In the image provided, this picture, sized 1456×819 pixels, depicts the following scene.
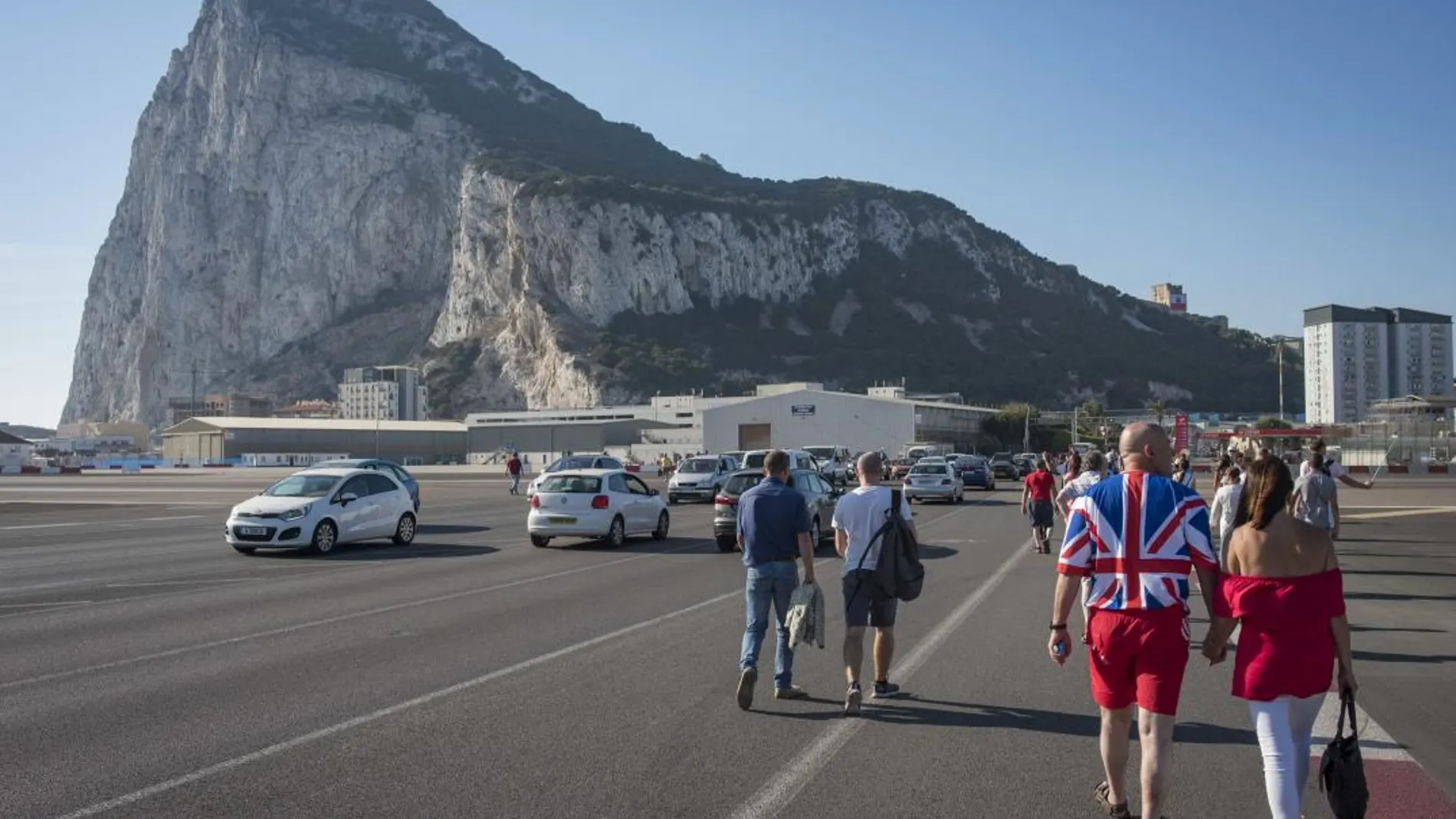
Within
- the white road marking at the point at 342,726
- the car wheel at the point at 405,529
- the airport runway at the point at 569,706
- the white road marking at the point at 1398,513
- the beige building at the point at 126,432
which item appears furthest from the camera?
the beige building at the point at 126,432

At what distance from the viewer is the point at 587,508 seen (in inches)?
848

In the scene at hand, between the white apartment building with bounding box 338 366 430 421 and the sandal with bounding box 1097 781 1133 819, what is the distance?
164 metres

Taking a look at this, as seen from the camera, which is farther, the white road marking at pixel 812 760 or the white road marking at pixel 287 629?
the white road marking at pixel 287 629

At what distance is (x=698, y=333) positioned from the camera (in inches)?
7160

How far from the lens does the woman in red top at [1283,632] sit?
4.99 m

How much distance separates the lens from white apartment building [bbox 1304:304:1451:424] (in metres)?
189

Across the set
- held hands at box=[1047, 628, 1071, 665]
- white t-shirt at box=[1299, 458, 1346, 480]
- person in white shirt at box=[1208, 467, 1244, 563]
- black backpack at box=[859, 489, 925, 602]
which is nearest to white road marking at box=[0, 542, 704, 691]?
black backpack at box=[859, 489, 925, 602]

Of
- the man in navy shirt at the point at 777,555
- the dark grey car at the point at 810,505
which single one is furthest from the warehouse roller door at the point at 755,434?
the man in navy shirt at the point at 777,555

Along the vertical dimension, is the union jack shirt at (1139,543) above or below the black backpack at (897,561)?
above

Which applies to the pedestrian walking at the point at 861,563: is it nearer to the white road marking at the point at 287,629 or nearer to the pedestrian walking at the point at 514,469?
the white road marking at the point at 287,629

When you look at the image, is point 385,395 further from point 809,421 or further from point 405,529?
point 405,529

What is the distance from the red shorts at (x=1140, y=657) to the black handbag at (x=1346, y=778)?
632 mm

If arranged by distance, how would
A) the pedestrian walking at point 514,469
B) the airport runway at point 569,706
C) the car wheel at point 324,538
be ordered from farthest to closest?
the pedestrian walking at point 514,469 < the car wheel at point 324,538 < the airport runway at point 569,706

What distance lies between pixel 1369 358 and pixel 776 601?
207945mm
